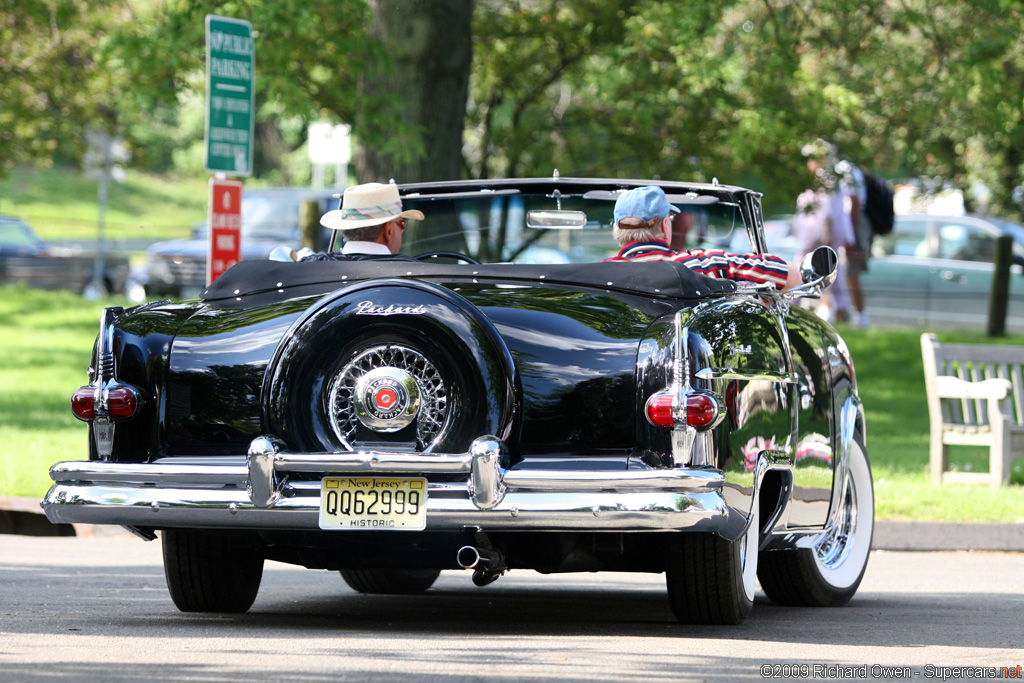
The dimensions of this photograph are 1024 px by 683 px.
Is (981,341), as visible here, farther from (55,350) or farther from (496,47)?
(55,350)

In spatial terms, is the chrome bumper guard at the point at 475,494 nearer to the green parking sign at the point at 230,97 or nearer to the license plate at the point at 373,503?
the license plate at the point at 373,503

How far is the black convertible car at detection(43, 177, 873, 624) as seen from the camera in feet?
16.5

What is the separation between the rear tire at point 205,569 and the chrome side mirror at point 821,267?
8.63ft

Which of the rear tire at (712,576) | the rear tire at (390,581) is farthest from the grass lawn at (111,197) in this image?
the rear tire at (712,576)

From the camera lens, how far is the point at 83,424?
42.5ft

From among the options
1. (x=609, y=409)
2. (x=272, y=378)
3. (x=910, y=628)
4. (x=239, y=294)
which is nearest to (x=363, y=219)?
(x=239, y=294)

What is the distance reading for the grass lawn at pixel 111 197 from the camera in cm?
5638

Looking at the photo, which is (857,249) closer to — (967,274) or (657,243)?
(967,274)

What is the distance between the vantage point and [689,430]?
504cm

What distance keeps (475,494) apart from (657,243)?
5.72ft

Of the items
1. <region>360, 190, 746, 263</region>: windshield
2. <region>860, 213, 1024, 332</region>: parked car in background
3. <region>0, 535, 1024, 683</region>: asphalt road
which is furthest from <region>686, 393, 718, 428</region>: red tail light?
<region>860, 213, 1024, 332</region>: parked car in background

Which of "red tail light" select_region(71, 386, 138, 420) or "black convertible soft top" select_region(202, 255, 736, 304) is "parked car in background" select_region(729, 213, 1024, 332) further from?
"red tail light" select_region(71, 386, 138, 420)

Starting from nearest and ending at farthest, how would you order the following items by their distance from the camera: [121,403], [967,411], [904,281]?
[121,403] → [967,411] → [904,281]

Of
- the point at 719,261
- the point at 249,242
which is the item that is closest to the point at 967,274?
the point at 249,242
